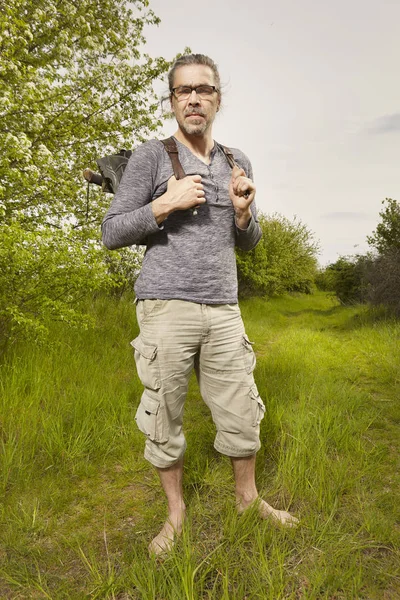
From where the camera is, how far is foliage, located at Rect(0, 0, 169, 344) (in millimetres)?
4258

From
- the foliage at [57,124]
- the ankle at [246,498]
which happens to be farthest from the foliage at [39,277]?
the ankle at [246,498]

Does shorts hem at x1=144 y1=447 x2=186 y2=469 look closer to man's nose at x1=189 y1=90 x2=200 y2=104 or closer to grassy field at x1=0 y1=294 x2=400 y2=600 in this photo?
grassy field at x1=0 y1=294 x2=400 y2=600

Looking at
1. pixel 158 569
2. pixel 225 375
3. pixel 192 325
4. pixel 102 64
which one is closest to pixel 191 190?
pixel 192 325

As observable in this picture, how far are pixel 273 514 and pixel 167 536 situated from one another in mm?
590

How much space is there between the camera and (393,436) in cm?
342

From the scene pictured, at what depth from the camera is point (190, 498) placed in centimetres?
251

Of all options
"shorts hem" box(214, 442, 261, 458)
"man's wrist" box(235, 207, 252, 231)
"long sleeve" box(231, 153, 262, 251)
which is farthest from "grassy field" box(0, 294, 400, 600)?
"man's wrist" box(235, 207, 252, 231)

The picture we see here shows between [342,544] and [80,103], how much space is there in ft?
29.6

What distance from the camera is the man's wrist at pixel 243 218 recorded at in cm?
207

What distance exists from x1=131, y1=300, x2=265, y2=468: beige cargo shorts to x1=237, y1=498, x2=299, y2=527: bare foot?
31cm

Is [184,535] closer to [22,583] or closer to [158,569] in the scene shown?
[158,569]

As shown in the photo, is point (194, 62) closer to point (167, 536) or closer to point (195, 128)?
point (195, 128)

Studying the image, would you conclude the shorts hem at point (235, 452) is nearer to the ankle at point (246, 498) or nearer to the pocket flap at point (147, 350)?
the ankle at point (246, 498)

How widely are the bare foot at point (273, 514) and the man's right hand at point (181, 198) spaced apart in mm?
A: 1640
